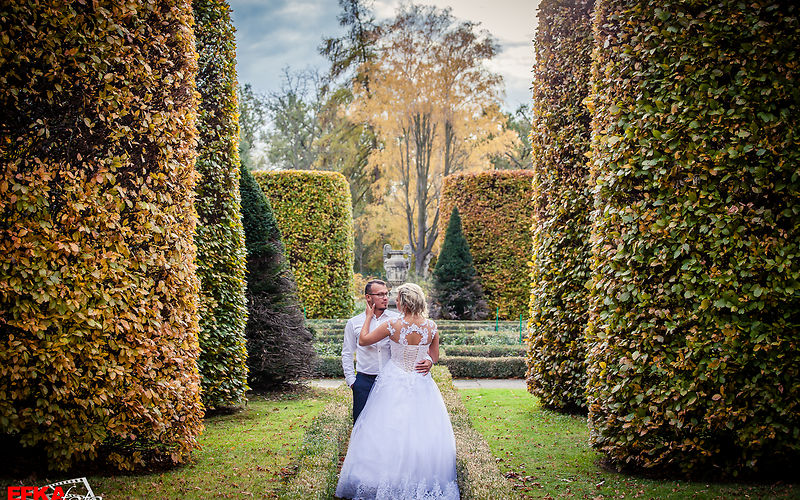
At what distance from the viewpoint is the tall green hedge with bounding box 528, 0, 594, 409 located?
6715mm

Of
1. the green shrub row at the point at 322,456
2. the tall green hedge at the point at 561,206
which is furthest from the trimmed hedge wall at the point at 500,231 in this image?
the green shrub row at the point at 322,456

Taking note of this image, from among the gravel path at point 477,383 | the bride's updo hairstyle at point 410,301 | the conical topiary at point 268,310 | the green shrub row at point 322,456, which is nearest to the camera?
the green shrub row at point 322,456

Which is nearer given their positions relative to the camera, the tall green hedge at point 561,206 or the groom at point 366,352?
the groom at point 366,352

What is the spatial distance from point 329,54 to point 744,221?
1118 inches

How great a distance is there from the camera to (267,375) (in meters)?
8.78

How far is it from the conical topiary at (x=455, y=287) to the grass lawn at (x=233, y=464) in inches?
366

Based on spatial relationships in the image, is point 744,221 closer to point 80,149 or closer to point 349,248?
point 80,149

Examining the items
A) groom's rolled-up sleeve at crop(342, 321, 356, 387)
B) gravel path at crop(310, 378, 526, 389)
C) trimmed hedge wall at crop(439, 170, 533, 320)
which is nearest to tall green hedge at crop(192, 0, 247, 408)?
groom's rolled-up sleeve at crop(342, 321, 356, 387)

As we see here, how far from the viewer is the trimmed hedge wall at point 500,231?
59.0ft

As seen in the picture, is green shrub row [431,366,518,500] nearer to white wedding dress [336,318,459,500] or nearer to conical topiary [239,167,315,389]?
white wedding dress [336,318,459,500]

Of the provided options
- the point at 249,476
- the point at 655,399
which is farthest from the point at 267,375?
the point at 655,399

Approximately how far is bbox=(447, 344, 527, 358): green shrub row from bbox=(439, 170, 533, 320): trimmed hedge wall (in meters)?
5.90

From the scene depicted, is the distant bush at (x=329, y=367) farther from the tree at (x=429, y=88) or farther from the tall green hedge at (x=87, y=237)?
the tree at (x=429, y=88)

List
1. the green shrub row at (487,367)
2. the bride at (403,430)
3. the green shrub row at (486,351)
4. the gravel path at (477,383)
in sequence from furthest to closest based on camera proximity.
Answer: the green shrub row at (486,351)
the green shrub row at (487,367)
the gravel path at (477,383)
the bride at (403,430)
